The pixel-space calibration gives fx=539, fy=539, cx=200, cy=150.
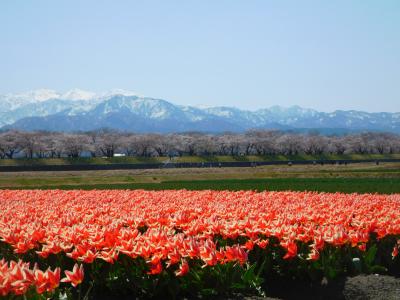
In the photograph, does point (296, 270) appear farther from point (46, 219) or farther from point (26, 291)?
point (46, 219)

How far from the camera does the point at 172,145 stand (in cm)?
13875

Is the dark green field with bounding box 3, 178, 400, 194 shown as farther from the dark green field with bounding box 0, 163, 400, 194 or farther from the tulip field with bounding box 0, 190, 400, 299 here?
the tulip field with bounding box 0, 190, 400, 299

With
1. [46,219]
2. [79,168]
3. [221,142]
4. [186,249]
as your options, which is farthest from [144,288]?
[221,142]

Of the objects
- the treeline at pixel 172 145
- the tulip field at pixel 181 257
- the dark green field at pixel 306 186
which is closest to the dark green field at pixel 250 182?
the dark green field at pixel 306 186

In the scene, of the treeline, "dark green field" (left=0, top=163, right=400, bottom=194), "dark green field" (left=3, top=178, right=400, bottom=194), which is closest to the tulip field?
"dark green field" (left=3, top=178, right=400, bottom=194)

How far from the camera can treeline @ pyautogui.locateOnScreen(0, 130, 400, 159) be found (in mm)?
123062

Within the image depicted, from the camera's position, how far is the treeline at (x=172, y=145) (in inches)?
4845

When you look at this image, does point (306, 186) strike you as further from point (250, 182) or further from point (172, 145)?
point (172, 145)

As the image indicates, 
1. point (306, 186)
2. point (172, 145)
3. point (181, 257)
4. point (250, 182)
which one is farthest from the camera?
point (172, 145)

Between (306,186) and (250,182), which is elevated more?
(306,186)

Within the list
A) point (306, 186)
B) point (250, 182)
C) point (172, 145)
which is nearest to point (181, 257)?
point (306, 186)

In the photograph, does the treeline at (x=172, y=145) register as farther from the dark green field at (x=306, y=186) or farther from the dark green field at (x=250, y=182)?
the dark green field at (x=306, y=186)

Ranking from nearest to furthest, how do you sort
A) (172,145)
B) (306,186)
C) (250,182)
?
(306,186)
(250,182)
(172,145)

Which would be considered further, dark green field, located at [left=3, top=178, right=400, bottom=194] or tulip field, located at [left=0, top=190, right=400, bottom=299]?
dark green field, located at [left=3, top=178, right=400, bottom=194]
